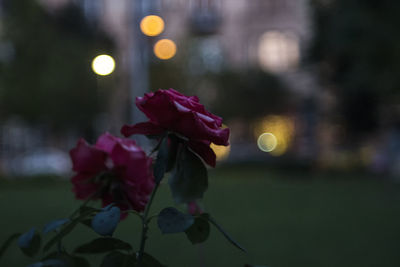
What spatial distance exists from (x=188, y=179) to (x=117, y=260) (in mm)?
145

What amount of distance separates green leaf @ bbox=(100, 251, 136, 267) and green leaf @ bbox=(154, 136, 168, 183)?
0.11m

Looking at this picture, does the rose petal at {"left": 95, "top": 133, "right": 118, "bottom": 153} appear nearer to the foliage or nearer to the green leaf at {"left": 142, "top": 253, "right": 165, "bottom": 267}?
the foliage

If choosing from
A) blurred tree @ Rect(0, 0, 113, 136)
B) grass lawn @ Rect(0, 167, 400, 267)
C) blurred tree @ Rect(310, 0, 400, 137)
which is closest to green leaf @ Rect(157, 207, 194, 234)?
grass lawn @ Rect(0, 167, 400, 267)

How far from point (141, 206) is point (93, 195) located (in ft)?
0.28

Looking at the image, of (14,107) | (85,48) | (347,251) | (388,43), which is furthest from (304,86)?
(347,251)

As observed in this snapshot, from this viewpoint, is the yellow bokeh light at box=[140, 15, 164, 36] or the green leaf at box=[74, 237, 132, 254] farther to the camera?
the yellow bokeh light at box=[140, 15, 164, 36]

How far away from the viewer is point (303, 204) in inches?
325

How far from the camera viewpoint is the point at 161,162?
28.0 inches

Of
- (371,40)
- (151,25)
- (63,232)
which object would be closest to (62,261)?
(63,232)

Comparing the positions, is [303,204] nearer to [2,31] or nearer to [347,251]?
[347,251]

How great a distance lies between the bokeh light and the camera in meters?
24.9

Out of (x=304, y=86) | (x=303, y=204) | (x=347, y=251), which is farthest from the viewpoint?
(x=304, y=86)

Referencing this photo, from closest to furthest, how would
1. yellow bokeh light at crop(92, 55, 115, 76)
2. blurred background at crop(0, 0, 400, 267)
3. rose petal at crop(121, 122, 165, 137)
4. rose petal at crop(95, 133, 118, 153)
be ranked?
1. rose petal at crop(121, 122, 165, 137)
2. rose petal at crop(95, 133, 118, 153)
3. yellow bokeh light at crop(92, 55, 115, 76)
4. blurred background at crop(0, 0, 400, 267)

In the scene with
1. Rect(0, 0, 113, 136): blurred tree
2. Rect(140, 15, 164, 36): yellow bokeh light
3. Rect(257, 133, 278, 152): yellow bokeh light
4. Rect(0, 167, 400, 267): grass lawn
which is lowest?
Rect(257, 133, 278, 152): yellow bokeh light
